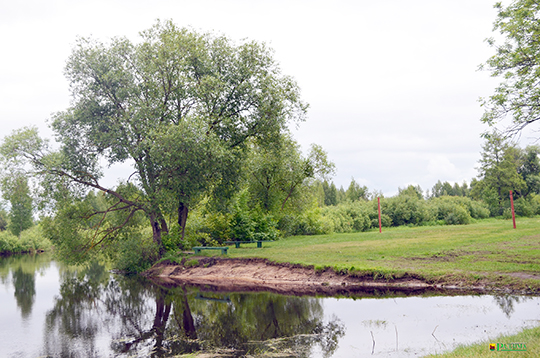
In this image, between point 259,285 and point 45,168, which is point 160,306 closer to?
point 259,285

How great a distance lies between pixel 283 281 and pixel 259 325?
256 inches

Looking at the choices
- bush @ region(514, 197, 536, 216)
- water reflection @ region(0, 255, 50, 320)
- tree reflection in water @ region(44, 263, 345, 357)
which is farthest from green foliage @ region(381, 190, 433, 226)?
water reflection @ region(0, 255, 50, 320)

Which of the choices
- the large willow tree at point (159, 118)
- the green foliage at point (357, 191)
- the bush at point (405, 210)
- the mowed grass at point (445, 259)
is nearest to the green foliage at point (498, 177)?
the bush at point (405, 210)

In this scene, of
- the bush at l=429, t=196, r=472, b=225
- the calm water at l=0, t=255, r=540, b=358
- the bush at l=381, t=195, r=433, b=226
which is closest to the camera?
the calm water at l=0, t=255, r=540, b=358

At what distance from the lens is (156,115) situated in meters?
23.0

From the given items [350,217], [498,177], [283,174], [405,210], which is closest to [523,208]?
[498,177]

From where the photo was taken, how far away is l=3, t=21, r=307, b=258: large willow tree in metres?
22.1

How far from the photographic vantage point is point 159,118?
76.4ft

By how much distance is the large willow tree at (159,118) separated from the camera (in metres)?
22.1

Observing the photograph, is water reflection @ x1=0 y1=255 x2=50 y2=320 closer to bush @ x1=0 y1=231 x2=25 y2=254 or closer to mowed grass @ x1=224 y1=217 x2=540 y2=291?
mowed grass @ x1=224 y1=217 x2=540 y2=291

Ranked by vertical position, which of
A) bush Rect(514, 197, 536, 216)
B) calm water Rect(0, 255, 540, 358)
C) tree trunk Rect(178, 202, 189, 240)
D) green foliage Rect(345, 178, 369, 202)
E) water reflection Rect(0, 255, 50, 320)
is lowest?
water reflection Rect(0, 255, 50, 320)

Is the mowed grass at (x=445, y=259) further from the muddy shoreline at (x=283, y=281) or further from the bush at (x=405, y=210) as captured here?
the bush at (x=405, y=210)

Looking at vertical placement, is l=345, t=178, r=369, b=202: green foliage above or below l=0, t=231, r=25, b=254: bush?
above
